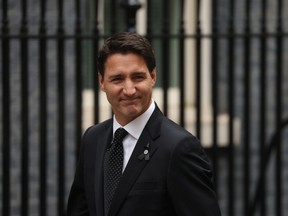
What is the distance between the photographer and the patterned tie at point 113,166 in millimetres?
3002

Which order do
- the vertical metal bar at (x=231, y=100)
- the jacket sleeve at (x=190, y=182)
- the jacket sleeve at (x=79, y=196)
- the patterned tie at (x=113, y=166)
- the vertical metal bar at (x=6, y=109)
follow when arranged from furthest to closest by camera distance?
the vertical metal bar at (x=231, y=100) → the vertical metal bar at (x=6, y=109) → the jacket sleeve at (x=79, y=196) → the patterned tie at (x=113, y=166) → the jacket sleeve at (x=190, y=182)

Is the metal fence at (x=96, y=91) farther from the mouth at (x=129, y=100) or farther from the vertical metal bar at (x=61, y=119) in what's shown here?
the mouth at (x=129, y=100)

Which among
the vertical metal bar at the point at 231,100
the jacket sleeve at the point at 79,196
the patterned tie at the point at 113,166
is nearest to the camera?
the patterned tie at the point at 113,166

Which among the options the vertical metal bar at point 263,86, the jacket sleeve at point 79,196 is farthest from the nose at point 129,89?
the vertical metal bar at point 263,86

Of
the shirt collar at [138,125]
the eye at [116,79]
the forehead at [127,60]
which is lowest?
the shirt collar at [138,125]

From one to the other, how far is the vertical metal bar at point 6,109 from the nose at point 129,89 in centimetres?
310

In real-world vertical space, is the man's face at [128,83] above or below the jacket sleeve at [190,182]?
above

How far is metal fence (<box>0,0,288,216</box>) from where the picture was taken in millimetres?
5973

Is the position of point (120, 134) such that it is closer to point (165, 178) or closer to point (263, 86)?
point (165, 178)

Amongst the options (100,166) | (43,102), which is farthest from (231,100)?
(100,166)

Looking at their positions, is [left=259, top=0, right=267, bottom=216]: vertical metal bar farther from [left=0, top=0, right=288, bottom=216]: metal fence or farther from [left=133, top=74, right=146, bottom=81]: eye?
[left=133, top=74, right=146, bottom=81]: eye

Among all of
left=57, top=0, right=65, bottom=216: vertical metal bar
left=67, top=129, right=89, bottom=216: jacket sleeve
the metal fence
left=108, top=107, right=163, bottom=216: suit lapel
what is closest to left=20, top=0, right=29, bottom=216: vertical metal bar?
the metal fence

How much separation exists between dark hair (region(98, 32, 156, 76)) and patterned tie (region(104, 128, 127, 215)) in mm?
259

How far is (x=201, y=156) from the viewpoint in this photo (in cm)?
295
